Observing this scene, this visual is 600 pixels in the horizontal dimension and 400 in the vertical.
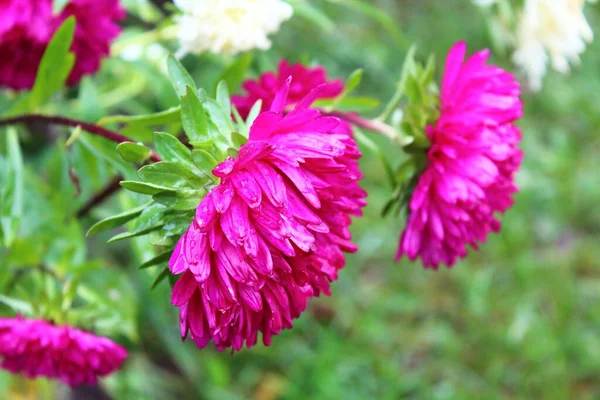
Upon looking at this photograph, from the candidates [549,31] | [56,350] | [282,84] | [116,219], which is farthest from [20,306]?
[549,31]

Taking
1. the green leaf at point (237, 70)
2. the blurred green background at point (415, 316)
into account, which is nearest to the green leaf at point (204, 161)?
the green leaf at point (237, 70)

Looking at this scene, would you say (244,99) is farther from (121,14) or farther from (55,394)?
(55,394)

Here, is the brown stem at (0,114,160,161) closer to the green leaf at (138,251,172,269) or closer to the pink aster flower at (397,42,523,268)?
the green leaf at (138,251,172,269)

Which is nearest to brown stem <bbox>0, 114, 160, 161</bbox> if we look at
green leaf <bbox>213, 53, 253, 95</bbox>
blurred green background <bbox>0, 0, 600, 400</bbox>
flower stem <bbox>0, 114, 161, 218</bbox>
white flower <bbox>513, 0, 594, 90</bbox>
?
flower stem <bbox>0, 114, 161, 218</bbox>

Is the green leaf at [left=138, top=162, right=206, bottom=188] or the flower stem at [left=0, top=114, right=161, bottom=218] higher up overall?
the green leaf at [left=138, top=162, right=206, bottom=188]

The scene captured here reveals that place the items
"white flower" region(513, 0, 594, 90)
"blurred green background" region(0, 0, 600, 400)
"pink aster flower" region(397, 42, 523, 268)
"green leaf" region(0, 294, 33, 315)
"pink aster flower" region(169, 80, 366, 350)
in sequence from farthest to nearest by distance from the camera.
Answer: "blurred green background" region(0, 0, 600, 400) < "white flower" region(513, 0, 594, 90) < "green leaf" region(0, 294, 33, 315) < "pink aster flower" region(397, 42, 523, 268) < "pink aster flower" region(169, 80, 366, 350)

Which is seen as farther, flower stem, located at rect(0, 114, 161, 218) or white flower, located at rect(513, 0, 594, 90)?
white flower, located at rect(513, 0, 594, 90)

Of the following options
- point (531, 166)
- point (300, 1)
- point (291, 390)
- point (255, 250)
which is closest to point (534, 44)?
point (300, 1)
